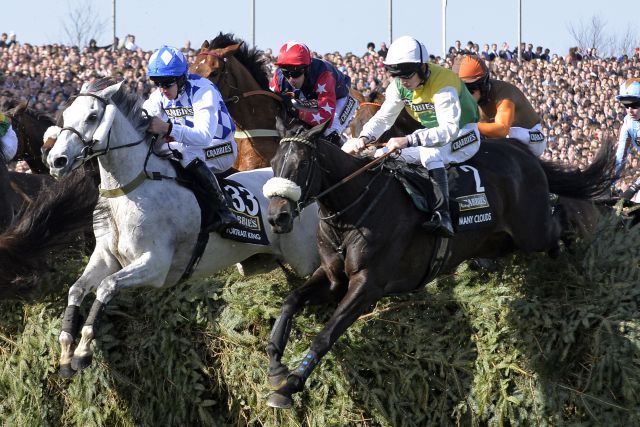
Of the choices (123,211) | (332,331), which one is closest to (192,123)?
(123,211)

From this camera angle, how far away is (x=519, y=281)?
7277mm

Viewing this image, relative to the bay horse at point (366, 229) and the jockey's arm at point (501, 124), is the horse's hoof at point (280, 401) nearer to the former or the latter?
the bay horse at point (366, 229)

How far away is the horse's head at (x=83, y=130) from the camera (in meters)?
6.38

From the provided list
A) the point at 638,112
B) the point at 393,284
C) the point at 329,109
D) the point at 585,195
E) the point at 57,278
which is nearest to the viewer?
the point at 393,284

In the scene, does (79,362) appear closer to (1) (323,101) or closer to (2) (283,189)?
(2) (283,189)

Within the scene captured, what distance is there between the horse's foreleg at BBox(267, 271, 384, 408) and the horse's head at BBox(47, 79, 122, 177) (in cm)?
192

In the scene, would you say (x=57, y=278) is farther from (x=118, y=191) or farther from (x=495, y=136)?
(x=495, y=136)

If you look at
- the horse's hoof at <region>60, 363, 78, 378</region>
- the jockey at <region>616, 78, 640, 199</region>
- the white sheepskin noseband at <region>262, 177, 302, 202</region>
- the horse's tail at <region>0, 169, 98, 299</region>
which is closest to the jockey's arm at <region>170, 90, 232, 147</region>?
the horse's tail at <region>0, 169, 98, 299</region>

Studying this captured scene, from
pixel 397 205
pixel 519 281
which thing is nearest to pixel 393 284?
pixel 397 205

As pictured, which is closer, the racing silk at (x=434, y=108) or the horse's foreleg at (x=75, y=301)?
the horse's foreleg at (x=75, y=301)

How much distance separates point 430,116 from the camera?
718 cm

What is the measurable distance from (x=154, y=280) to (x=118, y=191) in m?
0.67

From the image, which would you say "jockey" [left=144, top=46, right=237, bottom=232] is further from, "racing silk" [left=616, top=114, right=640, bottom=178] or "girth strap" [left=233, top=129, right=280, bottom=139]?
"racing silk" [left=616, top=114, right=640, bottom=178]

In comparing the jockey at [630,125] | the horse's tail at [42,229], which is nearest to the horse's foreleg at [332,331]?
the horse's tail at [42,229]
